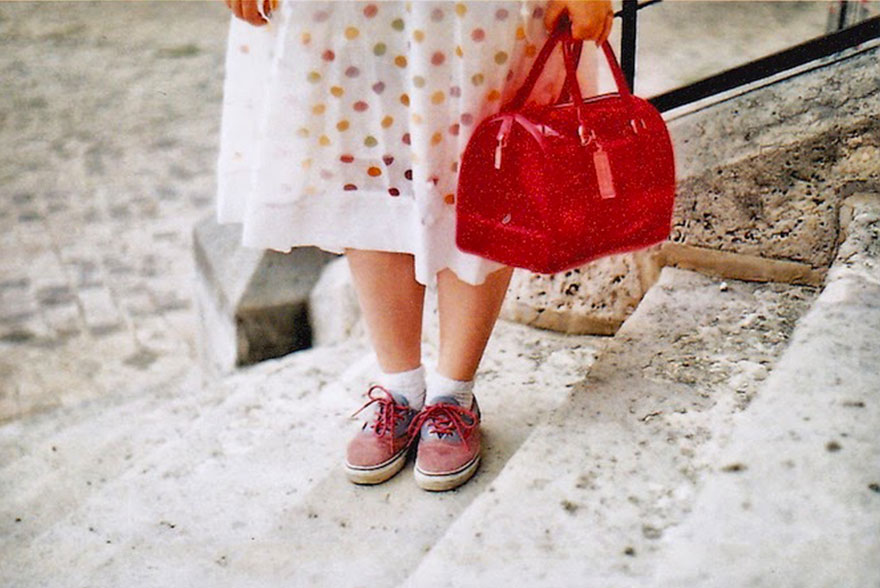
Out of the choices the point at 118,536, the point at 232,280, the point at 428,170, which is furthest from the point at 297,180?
the point at 232,280

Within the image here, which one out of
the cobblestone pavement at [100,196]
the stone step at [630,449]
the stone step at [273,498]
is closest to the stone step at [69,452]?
the stone step at [273,498]

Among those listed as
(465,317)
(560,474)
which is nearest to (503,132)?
(465,317)

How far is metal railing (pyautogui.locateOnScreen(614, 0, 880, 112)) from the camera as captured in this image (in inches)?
66.4

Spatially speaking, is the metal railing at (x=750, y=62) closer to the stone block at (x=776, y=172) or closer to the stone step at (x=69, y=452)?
the stone block at (x=776, y=172)

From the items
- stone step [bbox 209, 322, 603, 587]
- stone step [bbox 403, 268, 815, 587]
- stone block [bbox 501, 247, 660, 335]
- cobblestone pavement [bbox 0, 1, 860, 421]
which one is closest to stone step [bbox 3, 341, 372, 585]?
stone step [bbox 209, 322, 603, 587]

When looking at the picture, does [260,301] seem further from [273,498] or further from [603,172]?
[603,172]

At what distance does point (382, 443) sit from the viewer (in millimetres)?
1570

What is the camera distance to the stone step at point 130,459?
1.65 m

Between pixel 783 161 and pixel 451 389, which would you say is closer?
pixel 451 389

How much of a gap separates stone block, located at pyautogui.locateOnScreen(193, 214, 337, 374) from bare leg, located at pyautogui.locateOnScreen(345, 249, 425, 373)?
4.17 ft

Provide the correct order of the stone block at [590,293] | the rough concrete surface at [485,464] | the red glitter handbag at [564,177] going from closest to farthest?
the rough concrete surface at [485,464] → the red glitter handbag at [564,177] → the stone block at [590,293]

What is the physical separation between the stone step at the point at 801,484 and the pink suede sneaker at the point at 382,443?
614 millimetres

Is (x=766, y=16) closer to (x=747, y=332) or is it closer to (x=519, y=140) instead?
(x=747, y=332)

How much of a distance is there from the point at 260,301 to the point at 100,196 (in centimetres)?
204
